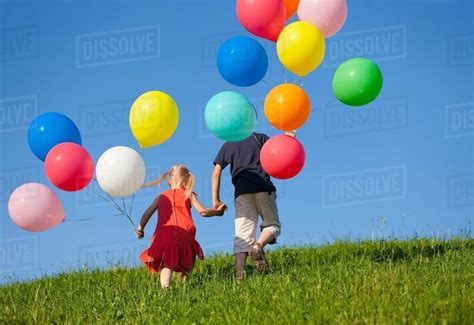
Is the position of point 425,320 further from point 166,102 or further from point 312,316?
point 166,102

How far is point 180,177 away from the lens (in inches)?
293

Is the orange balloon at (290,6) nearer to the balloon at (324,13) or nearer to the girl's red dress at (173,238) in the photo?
the balloon at (324,13)

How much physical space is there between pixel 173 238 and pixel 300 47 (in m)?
2.56

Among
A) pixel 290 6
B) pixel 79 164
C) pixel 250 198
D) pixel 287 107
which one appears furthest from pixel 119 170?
pixel 290 6

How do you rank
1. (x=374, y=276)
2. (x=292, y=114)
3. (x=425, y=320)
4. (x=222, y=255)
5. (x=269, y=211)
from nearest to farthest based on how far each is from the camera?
(x=425, y=320) < (x=374, y=276) < (x=292, y=114) < (x=269, y=211) < (x=222, y=255)

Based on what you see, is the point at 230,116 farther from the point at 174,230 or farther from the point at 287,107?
the point at 174,230

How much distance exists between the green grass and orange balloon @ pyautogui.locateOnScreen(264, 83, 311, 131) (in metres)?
1.68

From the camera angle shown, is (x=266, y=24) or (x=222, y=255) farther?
(x=222, y=255)

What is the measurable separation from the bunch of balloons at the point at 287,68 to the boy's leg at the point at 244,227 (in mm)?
1019

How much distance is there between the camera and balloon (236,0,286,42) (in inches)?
280

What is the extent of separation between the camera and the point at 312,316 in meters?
4.86

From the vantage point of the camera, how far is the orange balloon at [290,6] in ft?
25.3

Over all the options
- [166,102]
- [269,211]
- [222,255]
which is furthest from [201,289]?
[222,255]

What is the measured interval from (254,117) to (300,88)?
0.62 metres
